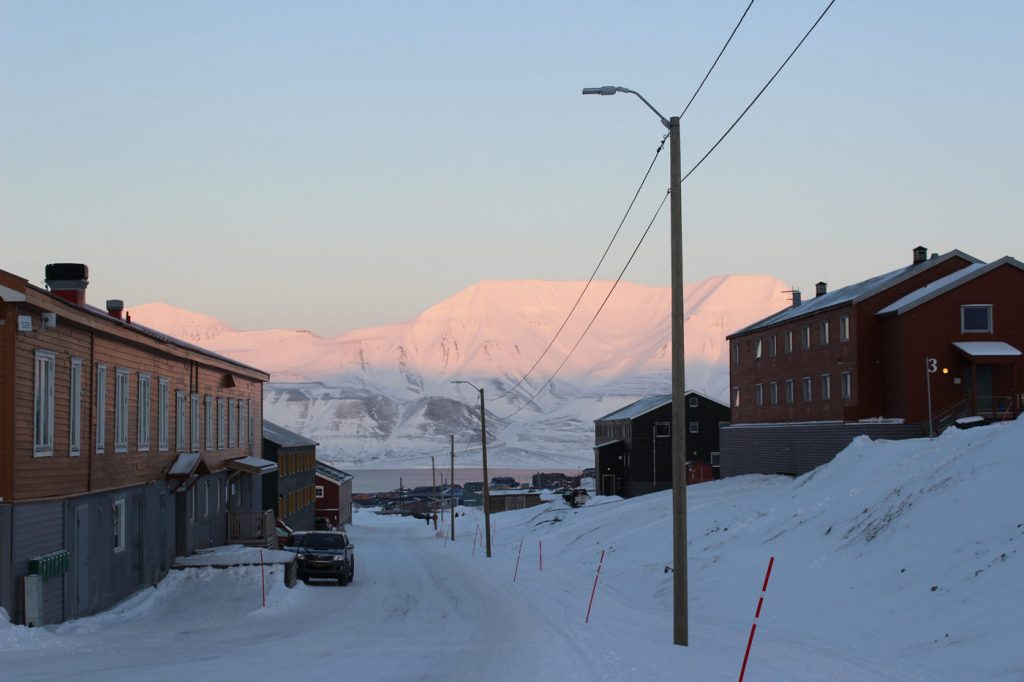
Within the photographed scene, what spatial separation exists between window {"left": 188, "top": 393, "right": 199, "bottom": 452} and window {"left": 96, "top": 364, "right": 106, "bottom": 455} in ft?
35.6

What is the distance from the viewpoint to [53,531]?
79.4 feet

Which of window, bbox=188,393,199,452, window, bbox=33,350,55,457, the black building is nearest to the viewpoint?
window, bbox=33,350,55,457

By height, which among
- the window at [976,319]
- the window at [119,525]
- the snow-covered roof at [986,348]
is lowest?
the window at [119,525]

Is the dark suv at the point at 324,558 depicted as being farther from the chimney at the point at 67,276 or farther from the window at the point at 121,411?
the chimney at the point at 67,276

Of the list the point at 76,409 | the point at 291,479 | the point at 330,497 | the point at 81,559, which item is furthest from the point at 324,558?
the point at 330,497

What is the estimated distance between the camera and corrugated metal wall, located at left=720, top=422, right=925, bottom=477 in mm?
49562

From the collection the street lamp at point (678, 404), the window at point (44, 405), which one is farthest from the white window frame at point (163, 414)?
the street lamp at point (678, 404)

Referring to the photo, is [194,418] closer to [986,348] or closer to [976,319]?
[986,348]

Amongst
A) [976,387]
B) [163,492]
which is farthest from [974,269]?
[163,492]

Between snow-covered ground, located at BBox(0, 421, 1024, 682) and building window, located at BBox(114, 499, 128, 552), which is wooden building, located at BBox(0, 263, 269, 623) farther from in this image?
snow-covered ground, located at BBox(0, 421, 1024, 682)

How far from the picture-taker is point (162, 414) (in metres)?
35.0

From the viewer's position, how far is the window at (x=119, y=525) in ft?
97.9

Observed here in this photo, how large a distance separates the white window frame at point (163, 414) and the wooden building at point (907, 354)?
3026 cm

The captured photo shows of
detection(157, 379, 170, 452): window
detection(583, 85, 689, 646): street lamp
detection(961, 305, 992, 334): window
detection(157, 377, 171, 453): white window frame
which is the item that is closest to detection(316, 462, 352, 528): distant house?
detection(961, 305, 992, 334): window
